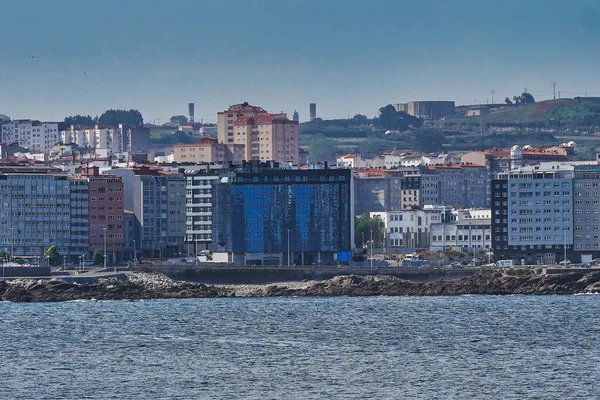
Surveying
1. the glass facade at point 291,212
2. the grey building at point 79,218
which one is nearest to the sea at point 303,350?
the glass facade at point 291,212

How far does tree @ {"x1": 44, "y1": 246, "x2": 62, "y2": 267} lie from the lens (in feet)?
483

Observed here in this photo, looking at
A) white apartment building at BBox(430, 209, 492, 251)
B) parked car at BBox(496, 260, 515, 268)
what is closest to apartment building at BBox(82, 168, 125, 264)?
parked car at BBox(496, 260, 515, 268)

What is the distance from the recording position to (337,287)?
12712 cm

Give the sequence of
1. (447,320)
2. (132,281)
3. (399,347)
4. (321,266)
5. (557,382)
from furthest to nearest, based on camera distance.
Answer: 1. (321,266)
2. (132,281)
3. (447,320)
4. (399,347)
5. (557,382)

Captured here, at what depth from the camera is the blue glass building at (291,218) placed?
14475cm

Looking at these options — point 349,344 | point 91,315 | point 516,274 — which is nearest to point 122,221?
point 516,274

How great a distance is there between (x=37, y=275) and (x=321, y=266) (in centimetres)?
1997

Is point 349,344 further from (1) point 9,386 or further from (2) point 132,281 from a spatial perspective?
(2) point 132,281

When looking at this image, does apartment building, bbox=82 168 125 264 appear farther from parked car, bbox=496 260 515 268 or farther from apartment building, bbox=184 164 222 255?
parked car, bbox=496 260 515 268

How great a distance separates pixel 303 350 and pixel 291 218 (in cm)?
6362

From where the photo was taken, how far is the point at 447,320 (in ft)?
327

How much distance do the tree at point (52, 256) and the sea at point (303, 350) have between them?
3052 centimetres

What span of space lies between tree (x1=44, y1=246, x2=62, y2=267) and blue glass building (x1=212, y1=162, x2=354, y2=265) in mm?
12555

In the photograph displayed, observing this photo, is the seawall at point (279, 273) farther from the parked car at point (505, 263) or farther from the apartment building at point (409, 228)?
the apartment building at point (409, 228)
